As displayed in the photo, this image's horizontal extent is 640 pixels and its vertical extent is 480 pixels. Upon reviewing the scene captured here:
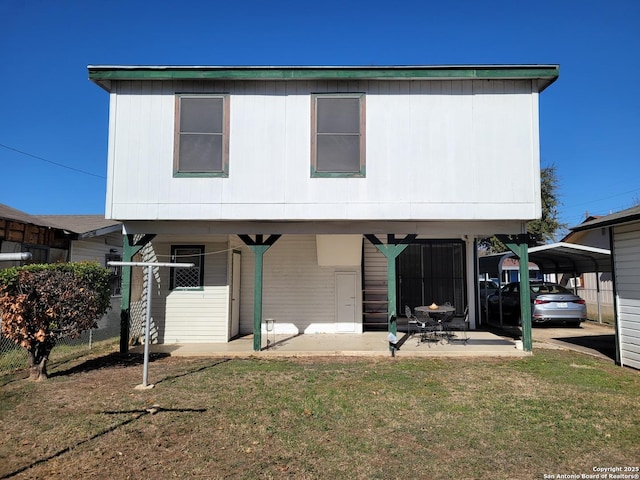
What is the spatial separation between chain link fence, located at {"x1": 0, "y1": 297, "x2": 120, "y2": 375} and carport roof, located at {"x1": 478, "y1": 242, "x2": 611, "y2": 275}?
11.2 m

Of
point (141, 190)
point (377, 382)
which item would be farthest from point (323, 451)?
point (141, 190)

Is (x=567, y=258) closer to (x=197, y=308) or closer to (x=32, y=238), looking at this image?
(x=197, y=308)

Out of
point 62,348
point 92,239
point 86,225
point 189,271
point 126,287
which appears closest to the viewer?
point 126,287

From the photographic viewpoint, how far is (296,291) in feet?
37.4

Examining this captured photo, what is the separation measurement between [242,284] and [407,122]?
626 cm

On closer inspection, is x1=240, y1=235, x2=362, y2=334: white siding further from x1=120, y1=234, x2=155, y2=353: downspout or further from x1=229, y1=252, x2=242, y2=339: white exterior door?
x1=120, y1=234, x2=155, y2=353: downspout

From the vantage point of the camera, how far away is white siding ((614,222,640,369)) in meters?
7.19

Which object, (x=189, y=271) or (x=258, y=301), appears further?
(x=189, y=271)

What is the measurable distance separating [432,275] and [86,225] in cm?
1123

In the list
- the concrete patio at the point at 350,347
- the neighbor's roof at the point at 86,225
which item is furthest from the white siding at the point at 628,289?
the neighbor's roof at the point at 86,225

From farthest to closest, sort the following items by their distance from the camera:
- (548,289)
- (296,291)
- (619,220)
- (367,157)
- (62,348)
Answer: (548,289) < (296,291) < (62,348) < (367,157) < (619,220)

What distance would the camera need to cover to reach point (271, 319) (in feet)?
36.8

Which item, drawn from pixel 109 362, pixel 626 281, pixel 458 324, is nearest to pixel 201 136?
pixel 109 362

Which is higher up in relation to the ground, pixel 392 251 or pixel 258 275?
pixel 392 251
